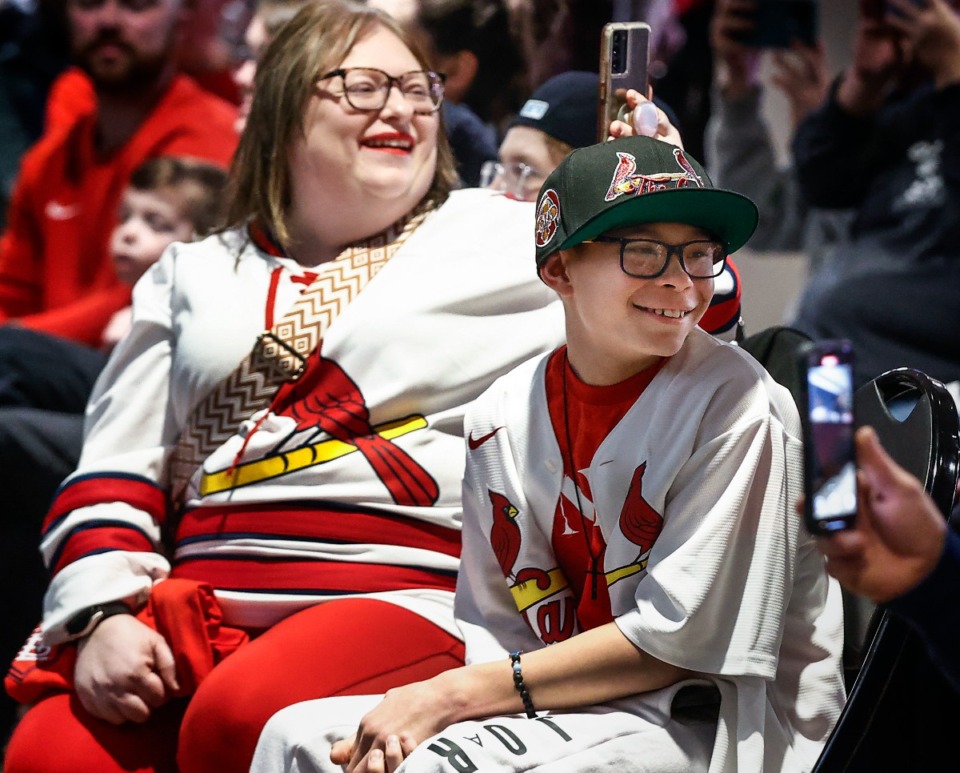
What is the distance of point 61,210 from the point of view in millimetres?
3350

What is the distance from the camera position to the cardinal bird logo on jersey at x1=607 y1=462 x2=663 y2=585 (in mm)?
1415

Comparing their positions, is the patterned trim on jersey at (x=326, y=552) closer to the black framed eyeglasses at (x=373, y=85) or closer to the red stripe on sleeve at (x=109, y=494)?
the red stripe on sleeve at (x=109, y=494)

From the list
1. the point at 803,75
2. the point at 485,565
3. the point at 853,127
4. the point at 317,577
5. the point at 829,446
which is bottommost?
the point at 317,577

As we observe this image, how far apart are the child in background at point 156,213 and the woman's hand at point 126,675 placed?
1.39 m

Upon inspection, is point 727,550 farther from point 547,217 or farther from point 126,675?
point 126,675

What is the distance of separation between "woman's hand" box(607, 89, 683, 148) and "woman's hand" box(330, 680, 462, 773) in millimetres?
646

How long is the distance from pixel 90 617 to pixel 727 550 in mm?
879

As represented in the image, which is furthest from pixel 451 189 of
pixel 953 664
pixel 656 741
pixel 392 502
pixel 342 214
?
pixel 953 664

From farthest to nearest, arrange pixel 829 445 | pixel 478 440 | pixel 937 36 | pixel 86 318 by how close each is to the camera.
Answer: pixel 86 318 < pixel 937 36 < pixel 478 440 < pixel 829 445

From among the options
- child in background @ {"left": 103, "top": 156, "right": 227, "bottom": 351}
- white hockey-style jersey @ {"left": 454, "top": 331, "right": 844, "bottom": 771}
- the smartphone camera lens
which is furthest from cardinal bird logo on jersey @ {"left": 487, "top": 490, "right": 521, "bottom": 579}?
child in background @ {"left": 103, "top": 156, "right": 227, "bottom": 351}

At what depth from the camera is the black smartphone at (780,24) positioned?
3420 mm

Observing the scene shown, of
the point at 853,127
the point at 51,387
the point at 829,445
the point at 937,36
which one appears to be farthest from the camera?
the point at 853,127

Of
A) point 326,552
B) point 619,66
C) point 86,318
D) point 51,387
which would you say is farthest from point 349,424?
point 86,318

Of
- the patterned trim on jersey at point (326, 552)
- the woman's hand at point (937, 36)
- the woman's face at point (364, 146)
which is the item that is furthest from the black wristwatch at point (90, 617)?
the woman's hand at point (937, 36)
